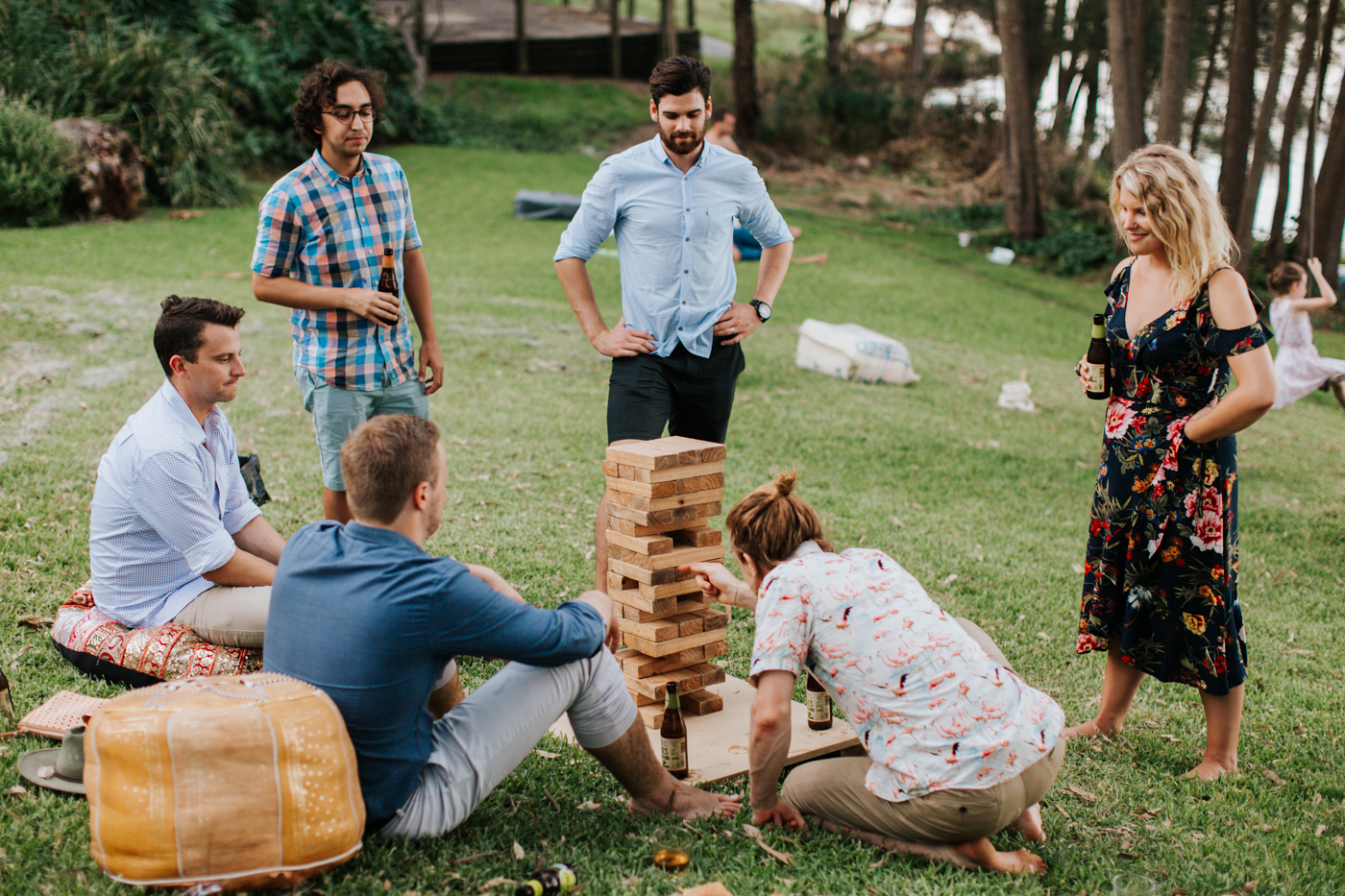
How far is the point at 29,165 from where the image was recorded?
13492mm

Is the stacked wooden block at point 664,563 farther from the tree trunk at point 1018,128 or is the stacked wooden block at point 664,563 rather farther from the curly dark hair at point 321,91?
the tree trunk at point 1018,128

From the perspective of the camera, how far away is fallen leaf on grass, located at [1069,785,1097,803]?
3.68 meters

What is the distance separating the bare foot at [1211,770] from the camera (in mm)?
3865

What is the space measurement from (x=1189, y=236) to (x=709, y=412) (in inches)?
80.2

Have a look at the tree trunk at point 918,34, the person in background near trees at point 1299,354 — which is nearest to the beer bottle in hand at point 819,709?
the person in background near trees at point 1299,354

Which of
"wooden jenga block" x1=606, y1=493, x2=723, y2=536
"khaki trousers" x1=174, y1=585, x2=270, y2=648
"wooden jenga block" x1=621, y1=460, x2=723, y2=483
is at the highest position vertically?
"wooden jenga block" x1=621, y1=460, x2=723, y2=483

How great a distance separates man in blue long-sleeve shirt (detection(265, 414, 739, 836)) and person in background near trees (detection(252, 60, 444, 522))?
1.74 meters

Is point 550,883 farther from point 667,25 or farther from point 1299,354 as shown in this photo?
point 667,25

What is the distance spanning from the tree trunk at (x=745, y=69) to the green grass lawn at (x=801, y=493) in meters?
9.65

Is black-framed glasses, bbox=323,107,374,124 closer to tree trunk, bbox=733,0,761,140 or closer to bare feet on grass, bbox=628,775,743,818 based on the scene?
bare feet on grass, bbox=628,775,743,818

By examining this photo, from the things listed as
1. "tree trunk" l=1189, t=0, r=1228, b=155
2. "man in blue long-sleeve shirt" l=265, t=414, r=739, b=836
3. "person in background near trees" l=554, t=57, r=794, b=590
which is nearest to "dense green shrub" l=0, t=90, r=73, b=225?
"person in background near trees" l=554, t=57, r=794, b=590

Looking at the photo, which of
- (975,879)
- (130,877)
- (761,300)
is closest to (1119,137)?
(761,300)

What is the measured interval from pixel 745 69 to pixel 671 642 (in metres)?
23.5

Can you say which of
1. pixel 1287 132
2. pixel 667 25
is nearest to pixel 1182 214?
pixel 1287 132
